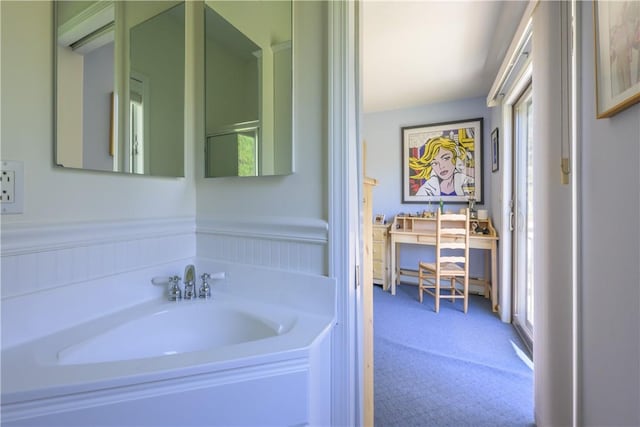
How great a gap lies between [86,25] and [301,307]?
118cm

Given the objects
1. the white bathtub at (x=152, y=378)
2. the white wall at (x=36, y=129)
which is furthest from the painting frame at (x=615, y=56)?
the white wall at (x=36, y=129)

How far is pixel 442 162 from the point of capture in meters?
3.67

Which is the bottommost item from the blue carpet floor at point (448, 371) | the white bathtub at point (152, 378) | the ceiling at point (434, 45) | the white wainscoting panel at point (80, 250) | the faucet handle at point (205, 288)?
the blue carpet floor at point (448, 371)

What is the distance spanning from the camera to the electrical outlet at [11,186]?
75 cm

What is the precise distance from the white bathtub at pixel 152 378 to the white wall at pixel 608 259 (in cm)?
77

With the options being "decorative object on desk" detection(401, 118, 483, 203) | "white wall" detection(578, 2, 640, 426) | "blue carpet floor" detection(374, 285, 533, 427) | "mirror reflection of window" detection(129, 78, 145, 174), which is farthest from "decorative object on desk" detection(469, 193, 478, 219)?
"mirror reflection of window" detection(129, 78, 145, 174)

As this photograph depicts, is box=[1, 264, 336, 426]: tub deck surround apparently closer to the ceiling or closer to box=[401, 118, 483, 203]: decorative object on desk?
the ceiling

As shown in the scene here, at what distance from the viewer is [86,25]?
92cm

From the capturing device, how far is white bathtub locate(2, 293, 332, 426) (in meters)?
0.61

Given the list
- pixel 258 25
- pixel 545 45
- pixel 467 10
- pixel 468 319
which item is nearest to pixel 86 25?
pixel 258 25

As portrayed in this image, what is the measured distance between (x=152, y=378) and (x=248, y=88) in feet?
3.34

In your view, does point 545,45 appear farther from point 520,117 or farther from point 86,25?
point 86,25

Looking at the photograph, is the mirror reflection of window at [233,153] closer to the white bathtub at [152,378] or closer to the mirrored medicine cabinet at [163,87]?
the mirrored medicine cabinet at [163,87]

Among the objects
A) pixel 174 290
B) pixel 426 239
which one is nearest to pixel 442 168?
pixel 426 239
